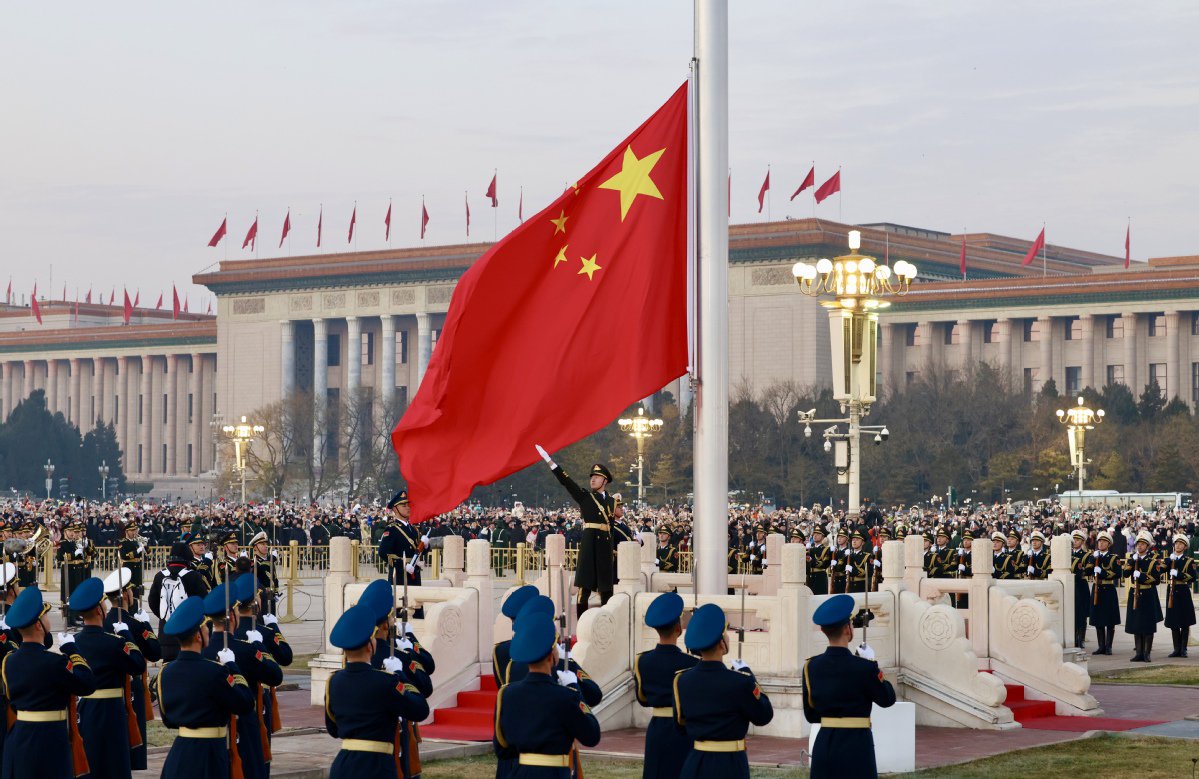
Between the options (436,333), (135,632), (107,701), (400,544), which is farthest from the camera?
(436,333)

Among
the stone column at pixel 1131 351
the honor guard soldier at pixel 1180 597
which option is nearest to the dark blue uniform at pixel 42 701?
the honor guard soldier at pixel 1180 597

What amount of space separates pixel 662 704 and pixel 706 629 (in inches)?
48.1

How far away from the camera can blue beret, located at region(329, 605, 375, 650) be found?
31.6 feet

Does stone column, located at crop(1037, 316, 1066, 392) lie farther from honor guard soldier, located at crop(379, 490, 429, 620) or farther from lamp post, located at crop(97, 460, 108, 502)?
honor guard soldier, located at crop(379, 490, 429, 620)

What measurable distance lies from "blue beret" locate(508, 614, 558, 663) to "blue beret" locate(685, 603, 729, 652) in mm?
934

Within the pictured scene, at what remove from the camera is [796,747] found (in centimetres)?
1541

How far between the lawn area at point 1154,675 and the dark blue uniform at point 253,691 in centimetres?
1205

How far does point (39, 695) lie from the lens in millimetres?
11078

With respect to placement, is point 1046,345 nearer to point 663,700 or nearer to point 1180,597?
point 1180,597

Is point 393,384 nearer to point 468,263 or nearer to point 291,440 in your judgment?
point 468,263

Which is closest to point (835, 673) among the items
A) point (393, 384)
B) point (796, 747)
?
point (796, 747)

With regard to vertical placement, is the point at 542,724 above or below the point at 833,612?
below

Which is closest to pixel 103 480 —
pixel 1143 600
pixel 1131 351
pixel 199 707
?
pixel 1131 351

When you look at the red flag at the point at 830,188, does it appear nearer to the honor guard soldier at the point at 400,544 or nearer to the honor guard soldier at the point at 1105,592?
the honor guard soldier at the point at 1105,592
